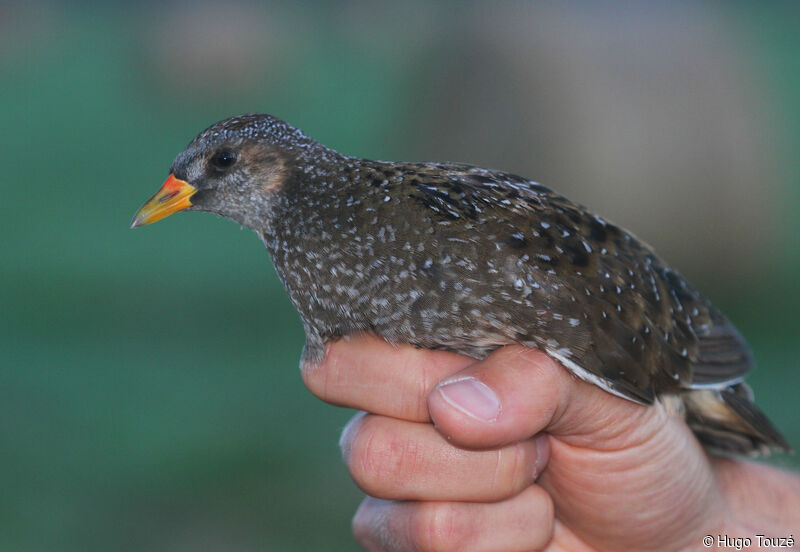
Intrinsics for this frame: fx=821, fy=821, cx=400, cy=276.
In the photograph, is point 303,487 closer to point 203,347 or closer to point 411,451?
point 203,347

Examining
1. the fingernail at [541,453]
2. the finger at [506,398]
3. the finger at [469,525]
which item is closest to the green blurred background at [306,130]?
the finger at [469,525]

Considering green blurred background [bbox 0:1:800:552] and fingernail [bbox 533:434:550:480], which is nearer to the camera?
fingernail [bbox 533:434:550:480]

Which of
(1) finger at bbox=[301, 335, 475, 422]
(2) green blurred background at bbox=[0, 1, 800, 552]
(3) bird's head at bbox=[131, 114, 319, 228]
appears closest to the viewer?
(1) finger at bbox=[301, 335, 475, 422]

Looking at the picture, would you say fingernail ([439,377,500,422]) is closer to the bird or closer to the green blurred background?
the bird

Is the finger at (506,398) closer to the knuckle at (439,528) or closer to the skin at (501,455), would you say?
the skin at (501,455)

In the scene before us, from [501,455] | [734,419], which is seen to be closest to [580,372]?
[501,455]

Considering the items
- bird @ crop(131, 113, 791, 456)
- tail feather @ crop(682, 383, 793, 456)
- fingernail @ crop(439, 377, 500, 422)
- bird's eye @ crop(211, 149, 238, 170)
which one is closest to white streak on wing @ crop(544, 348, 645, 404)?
bird @ crop(131, 113, 791, 456)

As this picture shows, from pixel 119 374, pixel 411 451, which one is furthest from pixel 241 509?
pixel 411 451
